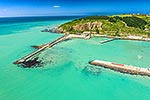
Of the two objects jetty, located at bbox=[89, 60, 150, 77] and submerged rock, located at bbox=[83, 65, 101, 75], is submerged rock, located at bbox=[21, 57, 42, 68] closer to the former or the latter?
Result: submerged rock, located at bbox=[83, 65, 101, 75]

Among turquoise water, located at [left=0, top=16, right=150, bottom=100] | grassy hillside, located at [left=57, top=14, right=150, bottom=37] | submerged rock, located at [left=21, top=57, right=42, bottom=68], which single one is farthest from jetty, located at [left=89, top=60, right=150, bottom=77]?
grassy hillside, located at [left=57, top=14, right=150, bottom=37]

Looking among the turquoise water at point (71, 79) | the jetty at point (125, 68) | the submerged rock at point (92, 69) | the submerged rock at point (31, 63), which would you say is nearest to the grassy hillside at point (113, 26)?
the turquoise water at point (71, 79)

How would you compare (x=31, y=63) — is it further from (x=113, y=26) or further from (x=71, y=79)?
(x=113, y=26)

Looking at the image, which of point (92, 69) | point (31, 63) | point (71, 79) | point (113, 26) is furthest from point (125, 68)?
point (113, 26)

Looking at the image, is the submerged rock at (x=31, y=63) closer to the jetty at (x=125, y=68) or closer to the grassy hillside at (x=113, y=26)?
the jetty at (x=125, y=68)

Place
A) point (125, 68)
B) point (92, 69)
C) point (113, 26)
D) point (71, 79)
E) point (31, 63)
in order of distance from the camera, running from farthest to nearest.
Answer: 1. point (113, 26)
2. point (31, 63)
3. point (92, 69)
4. point (125, 68)
5. point (71, 79)

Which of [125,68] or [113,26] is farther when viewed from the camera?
[113,26]

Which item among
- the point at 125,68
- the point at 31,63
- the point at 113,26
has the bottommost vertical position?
the point at 125,68

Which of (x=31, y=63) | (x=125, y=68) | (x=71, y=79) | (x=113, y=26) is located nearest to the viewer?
(x=71, y=79)
